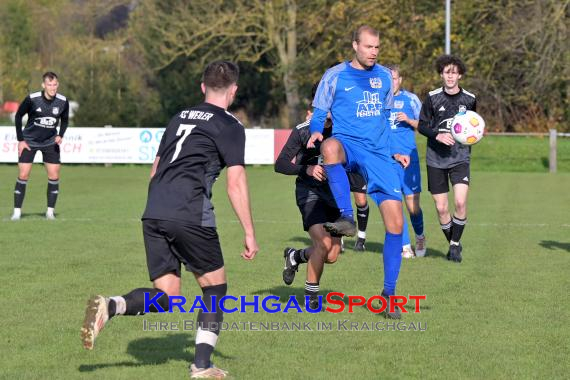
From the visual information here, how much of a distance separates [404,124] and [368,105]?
3745mm

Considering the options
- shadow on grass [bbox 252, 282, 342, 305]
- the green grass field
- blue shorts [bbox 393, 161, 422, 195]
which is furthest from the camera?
blue shorts [bbox 393, 161, 422, 195]

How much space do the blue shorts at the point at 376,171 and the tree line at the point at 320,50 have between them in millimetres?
29386

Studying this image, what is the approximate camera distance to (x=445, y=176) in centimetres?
1132

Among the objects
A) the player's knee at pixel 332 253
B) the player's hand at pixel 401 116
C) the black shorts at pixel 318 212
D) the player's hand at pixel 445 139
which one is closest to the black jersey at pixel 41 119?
the player's hand at pixel 401 116

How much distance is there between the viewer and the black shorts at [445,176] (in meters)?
11.2

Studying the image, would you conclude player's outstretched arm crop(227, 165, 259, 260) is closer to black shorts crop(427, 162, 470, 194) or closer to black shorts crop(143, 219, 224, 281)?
black shorts crop(143, 219, 224, 281)

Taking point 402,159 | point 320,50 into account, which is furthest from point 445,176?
point 320,50

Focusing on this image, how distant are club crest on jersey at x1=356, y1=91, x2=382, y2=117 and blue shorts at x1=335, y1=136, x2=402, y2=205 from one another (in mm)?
241

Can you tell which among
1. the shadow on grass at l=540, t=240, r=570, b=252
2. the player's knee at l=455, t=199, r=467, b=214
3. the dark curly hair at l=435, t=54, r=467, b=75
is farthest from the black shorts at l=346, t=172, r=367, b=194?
the shadow on grass at l=540, t=240, r=570, b=252

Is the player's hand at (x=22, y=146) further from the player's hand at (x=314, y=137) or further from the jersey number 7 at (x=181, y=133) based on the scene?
the jersey number 7 at (x=181, y=133)

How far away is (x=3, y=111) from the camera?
166 feet

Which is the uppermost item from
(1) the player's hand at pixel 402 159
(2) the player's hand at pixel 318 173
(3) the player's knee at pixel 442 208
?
(1) the player's hand at pixel 402 159

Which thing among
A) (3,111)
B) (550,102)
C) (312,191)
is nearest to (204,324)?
(312,191)

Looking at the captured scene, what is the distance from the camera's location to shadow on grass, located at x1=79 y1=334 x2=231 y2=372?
623 cm
